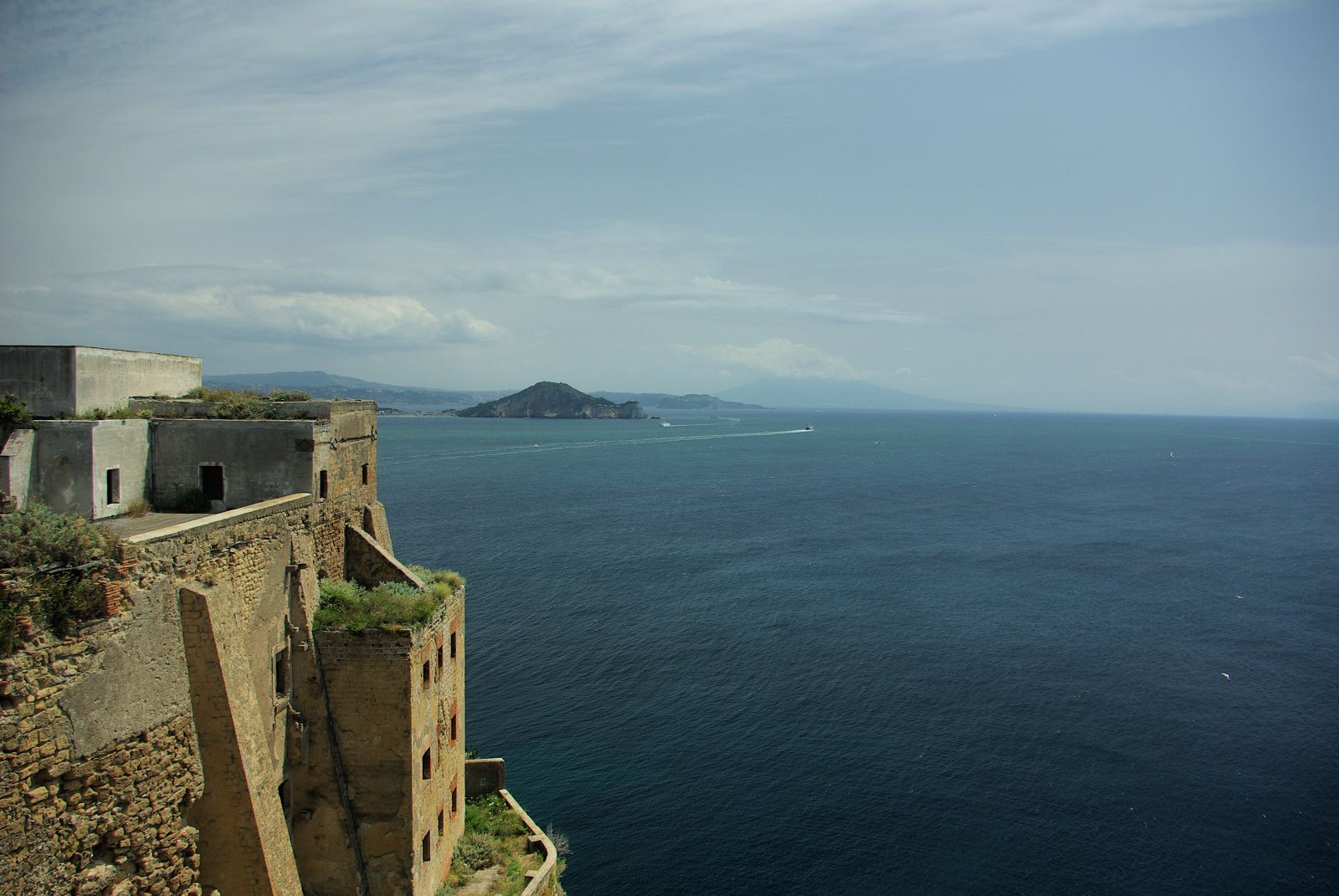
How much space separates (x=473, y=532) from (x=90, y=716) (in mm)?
78012

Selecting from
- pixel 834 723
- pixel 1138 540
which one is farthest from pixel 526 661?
pixel 1138 540

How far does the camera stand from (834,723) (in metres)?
44.7

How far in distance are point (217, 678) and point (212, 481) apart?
8.17 m

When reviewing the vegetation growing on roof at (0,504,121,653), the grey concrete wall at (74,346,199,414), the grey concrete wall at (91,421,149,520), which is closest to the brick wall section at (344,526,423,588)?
the grey concrete wall at (91,421,149,520)

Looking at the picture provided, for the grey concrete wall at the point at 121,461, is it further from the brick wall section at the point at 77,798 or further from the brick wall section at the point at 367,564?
the brick wall section at the point at 77,798

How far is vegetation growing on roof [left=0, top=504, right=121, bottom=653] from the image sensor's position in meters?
9.45

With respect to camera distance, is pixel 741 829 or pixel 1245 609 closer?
pixel 741 829

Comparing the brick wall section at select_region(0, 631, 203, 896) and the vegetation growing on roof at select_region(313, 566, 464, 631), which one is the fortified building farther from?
the vegetation growing on roof at select_region(313, 566, 464, 631)

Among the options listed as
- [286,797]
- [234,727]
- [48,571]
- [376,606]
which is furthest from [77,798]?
[376,606]

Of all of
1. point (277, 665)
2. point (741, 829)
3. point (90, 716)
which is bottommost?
point (741, 829)

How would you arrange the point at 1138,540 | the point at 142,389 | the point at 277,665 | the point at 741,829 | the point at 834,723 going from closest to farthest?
1. the point at 277,665
2. the point at 142,389
3. the point at 741,829
4. the point at 834,723
5. the point at 1138,540

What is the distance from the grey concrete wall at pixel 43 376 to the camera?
1838cm

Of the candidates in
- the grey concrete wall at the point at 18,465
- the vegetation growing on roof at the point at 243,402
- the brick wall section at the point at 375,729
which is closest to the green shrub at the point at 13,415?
the grey concrete wall at the point at 18,465

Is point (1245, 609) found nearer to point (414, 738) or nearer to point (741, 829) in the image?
point (741, 829)
